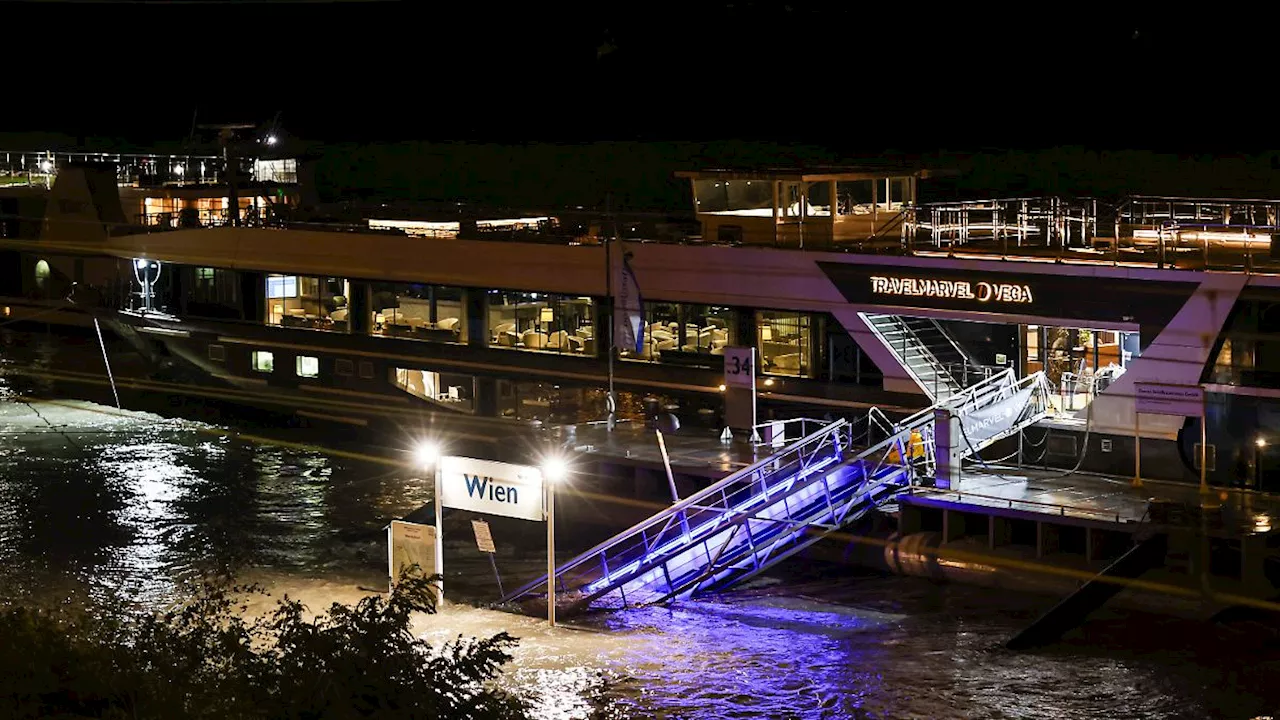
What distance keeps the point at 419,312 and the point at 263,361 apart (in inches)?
213

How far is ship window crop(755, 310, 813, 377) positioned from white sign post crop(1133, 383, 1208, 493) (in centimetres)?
716

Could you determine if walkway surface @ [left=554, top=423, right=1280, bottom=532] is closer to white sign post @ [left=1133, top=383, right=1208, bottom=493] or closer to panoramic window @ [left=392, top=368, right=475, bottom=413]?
white sign post @ [left=1133, top=383, right=1208, bottom=493]

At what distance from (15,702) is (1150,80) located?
185 ft

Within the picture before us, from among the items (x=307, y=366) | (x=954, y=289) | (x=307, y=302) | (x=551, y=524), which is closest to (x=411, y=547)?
(x=551, y=524)

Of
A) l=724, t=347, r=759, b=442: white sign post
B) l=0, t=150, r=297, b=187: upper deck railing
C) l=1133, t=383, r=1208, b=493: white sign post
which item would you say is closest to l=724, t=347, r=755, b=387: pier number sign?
l=724, t=347, r=759, b=442: white sign post

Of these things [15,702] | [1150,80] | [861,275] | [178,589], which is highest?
[1150,80]

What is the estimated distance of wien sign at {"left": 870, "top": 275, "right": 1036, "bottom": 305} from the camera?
34531 mm

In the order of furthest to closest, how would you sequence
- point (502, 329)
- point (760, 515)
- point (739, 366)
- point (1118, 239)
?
point (502, 329)
point (739, 366)
point (1118, 239)
point (760, 515)

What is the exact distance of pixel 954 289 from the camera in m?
35.3

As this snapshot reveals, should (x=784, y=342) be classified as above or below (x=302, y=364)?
above

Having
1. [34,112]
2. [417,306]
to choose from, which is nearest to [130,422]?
[417,306]

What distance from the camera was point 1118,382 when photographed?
3312 cm

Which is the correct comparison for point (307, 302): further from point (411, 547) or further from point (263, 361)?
point (411, 547)

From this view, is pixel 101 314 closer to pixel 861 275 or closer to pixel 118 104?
pixel 861 275
